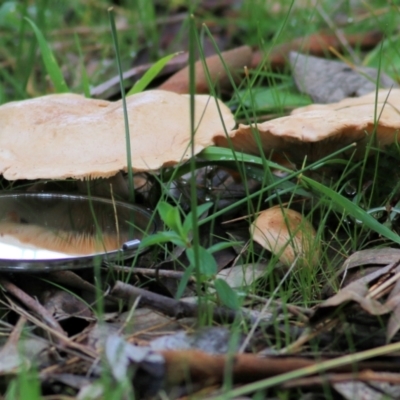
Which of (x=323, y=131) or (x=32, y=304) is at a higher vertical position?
(x=323, y=131)

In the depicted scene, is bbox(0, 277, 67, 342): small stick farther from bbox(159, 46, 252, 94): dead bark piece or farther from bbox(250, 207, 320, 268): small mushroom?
bbox(159, 46, 252, 94): dead bark piece

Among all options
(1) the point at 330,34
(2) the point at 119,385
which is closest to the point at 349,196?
(2) the point at 119,385

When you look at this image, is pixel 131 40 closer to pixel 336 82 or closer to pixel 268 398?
pixel 336 82

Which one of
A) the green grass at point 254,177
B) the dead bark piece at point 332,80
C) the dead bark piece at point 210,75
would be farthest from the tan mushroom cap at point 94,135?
the dead bark piece at point 332,80

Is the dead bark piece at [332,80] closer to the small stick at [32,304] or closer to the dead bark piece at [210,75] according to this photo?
the dead bark piece at [210,75]

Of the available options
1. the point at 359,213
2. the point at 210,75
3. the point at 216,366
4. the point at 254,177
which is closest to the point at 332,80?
the point at 210,75

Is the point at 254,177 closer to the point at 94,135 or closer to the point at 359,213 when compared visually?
the point at 359,213

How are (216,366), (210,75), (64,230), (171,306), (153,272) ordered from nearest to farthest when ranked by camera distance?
1. (216,366)
2. (171,306)
3. (153,272)
4. (64,230)
5. (210,75)
